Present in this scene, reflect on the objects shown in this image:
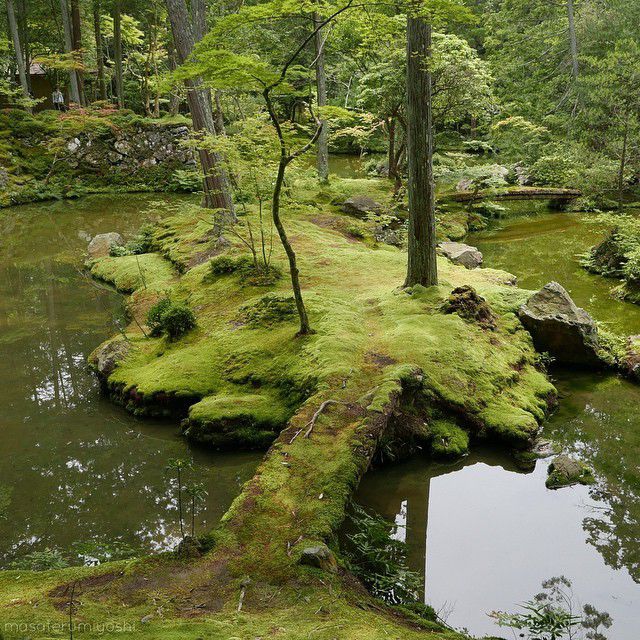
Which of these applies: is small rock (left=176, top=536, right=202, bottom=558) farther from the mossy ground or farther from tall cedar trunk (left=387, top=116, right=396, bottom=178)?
tall cedar trunk (left=387, top=116, right=396, bottom=178)

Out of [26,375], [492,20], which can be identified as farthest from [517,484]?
[492,20]

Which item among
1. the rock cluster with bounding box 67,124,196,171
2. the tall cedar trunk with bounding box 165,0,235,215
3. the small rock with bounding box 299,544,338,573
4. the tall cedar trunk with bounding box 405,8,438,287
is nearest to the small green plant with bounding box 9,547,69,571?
the small rock with bounding box 299,544,338,573

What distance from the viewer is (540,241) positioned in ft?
52.1

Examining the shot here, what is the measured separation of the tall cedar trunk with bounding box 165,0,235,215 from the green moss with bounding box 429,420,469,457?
6.07m

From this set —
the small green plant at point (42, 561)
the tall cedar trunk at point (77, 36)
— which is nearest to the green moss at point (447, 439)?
the small green plant at point (42, 561)

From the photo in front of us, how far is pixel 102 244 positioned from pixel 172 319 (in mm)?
Result: 7688

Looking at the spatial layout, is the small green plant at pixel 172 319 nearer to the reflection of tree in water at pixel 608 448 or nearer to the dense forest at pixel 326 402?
the dense forest at pixel 326 402

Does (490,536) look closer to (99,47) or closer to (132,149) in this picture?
(132,149)

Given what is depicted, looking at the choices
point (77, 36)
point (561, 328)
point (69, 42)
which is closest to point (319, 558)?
point (561, 328)

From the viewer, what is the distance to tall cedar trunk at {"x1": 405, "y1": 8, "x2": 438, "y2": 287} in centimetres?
779

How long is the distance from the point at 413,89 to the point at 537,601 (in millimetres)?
6353

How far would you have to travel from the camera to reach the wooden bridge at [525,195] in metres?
18.6

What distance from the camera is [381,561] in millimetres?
4551

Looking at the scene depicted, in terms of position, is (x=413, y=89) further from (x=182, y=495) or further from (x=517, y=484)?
(x=182, y=495)
